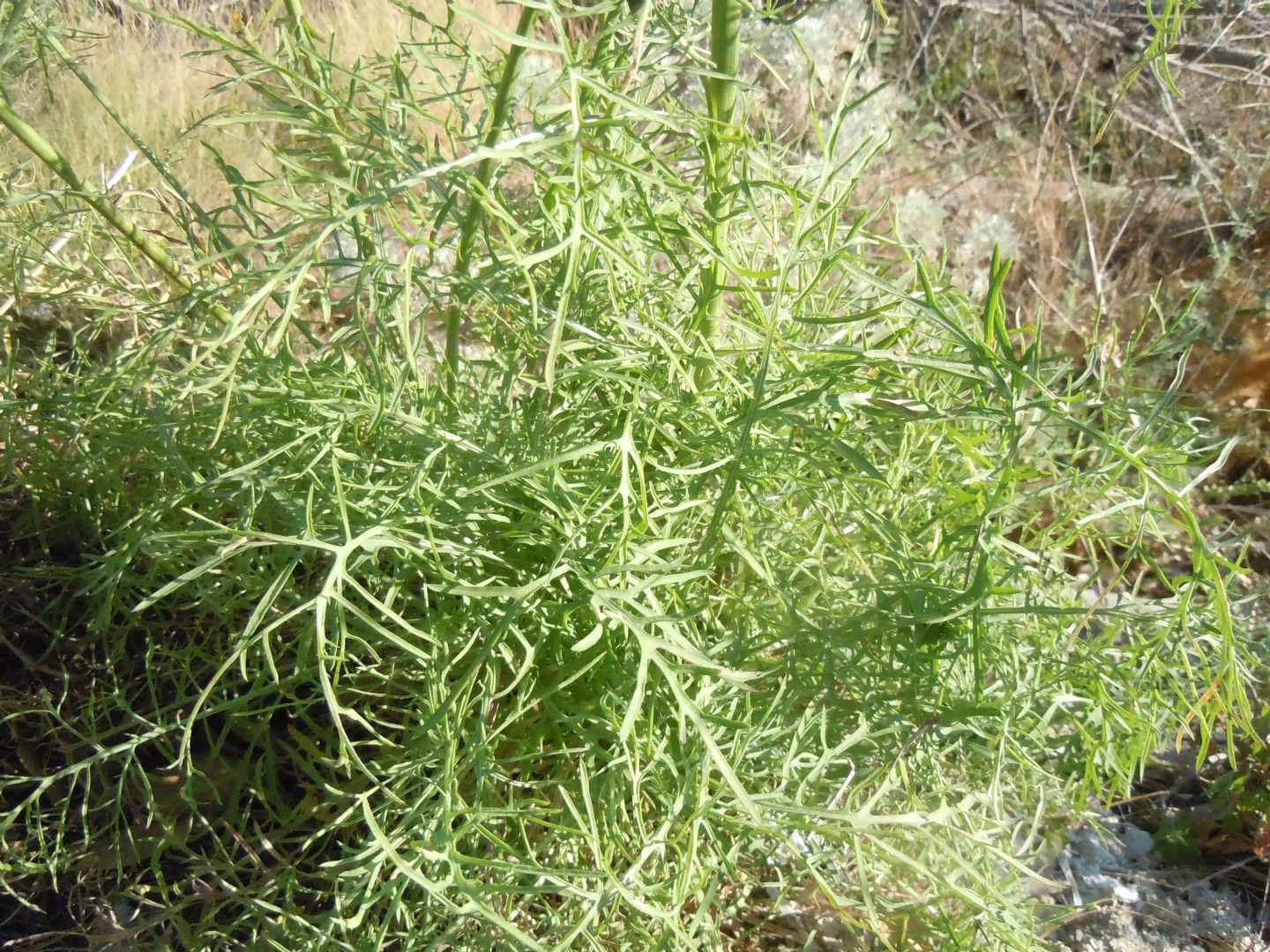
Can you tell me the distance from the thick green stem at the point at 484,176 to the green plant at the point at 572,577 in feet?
0.04

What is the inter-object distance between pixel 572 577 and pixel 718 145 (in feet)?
1.54

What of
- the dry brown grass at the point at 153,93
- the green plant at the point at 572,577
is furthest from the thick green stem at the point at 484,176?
the dry brown grass at the point at 153,93

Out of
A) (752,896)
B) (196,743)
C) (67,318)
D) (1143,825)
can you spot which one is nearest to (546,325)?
(196,743)

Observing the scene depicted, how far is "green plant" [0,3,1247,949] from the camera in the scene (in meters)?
1.01

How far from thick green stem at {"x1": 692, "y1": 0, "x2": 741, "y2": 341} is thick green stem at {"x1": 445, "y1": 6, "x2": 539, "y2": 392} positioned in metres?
0.18

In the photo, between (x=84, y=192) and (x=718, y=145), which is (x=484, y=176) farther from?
(x=84, y=192)

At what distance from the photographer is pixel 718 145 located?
112 centimetres

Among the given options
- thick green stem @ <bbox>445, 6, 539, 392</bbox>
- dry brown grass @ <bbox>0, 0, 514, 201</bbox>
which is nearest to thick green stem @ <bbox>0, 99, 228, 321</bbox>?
thick green stem @ <bbox>445, 6, 539, 392</bbox>

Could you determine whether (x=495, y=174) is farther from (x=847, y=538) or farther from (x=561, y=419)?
(x=847, y=538)

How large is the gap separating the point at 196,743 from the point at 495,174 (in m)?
0.80

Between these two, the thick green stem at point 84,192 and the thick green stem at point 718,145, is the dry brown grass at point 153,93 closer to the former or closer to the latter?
the thick green stem at point 84,192

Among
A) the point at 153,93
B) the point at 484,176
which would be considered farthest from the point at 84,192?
the point at 153,93

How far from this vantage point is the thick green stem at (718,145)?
103 centimetres

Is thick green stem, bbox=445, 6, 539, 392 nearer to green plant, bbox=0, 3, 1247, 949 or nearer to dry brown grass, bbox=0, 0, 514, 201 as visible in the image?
green plant, bbox=0, 3, 1247, 949
